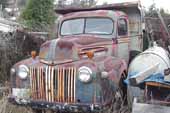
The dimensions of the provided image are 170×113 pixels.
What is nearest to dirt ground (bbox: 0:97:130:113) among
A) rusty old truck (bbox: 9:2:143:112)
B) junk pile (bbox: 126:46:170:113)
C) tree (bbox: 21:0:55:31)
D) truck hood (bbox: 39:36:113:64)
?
rusty old truck (bbox: 9:2:143:112)

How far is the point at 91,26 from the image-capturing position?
9461 millimetres

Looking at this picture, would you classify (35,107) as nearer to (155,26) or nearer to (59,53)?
(59,53)

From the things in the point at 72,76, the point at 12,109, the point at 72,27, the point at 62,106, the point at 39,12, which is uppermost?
the point at 39,12

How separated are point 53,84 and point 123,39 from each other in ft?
8.19

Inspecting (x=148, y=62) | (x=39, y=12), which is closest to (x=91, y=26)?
(x=148, y=62)

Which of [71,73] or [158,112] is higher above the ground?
[71,73]

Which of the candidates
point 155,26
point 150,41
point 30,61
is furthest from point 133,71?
point 155,26

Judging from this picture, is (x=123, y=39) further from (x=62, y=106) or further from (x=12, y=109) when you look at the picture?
(x=12, y=109)

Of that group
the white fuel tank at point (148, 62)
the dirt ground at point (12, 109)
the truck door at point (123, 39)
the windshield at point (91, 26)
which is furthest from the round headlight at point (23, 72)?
the truck door at point (123, 39)

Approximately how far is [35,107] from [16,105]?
1.74 ft

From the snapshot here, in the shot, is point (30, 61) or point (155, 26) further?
point (155, 26)

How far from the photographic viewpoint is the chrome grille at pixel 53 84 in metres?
7.51

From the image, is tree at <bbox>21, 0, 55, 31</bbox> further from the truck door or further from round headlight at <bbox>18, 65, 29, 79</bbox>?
round headlight at <bbox>18, 65, 29, 79</bbox>

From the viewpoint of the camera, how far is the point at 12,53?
13047 millimetres
